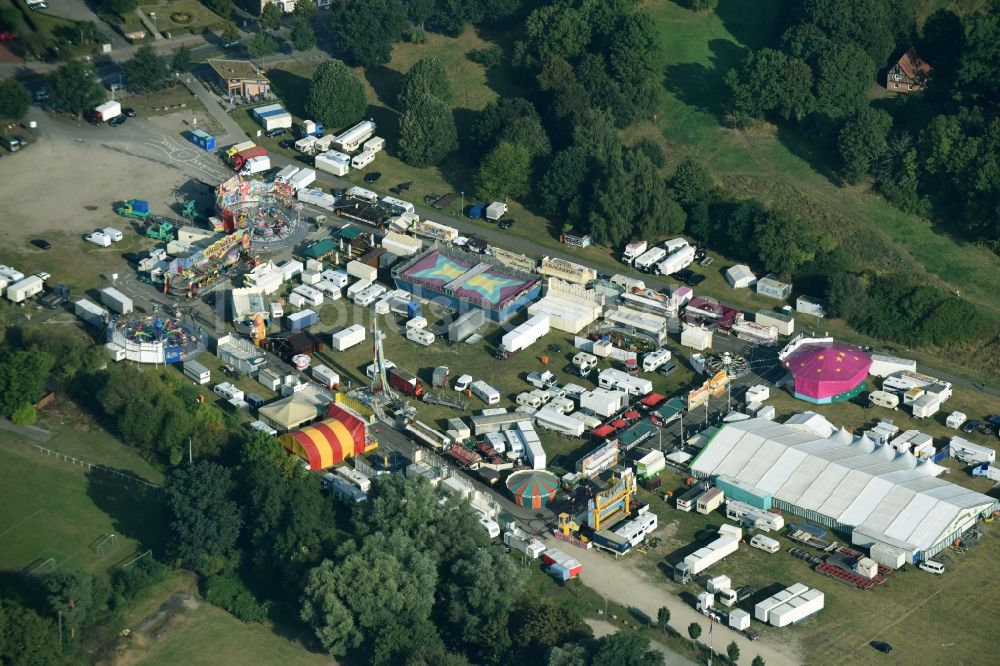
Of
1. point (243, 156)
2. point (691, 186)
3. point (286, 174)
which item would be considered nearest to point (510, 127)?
point (691, 186)

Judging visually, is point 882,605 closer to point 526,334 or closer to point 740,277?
point 526,334

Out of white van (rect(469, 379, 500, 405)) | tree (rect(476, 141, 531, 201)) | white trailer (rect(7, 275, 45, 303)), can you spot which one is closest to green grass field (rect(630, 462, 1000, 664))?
white van (rect(469, 379, 500, 405))

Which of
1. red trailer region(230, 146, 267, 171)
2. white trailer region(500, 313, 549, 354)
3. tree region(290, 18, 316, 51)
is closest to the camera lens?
white trailer region(500, 313, 549, 354)

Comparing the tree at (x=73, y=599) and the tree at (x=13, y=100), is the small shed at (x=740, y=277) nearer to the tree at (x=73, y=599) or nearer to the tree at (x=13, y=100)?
the tree at (x=73, y=599)

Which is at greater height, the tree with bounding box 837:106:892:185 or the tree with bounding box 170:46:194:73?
the tree with bounding box 837:106:892:185

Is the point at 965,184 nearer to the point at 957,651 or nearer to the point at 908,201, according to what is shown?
the point at 908,201

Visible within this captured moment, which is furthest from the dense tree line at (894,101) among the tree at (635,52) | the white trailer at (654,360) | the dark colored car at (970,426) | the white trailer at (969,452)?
the white trailer at (654,360)

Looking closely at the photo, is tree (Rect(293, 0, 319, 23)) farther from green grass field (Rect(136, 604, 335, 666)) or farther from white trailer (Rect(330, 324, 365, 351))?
green grass field (Rect(136, 604, 335, 666))
